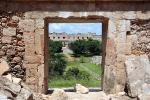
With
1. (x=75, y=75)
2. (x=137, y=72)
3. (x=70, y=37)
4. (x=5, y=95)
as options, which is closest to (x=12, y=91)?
(x=5, y=95)

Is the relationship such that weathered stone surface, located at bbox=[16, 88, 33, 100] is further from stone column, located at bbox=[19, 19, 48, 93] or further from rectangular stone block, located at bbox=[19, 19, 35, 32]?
rectangular stone block, located at bbox=[19, 19, 35, 32]

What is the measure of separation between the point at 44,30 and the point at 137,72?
80.1 inches

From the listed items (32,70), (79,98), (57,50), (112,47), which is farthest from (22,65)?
(57,50)

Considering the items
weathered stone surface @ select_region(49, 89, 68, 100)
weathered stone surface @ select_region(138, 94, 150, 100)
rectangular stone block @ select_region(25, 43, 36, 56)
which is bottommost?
weathered stone surface @ select_region(49, 89, 68, 100)

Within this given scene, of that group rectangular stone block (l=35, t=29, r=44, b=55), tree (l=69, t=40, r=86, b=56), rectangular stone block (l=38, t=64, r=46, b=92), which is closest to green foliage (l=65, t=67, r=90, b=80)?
rectangular stone block (l=38, t=64, r=46, b=92)

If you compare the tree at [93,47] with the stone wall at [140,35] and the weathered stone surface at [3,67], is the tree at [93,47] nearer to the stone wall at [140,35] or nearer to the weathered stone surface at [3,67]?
the stone wall at [140,35]

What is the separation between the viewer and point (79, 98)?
822cm

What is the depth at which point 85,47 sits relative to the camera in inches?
2025

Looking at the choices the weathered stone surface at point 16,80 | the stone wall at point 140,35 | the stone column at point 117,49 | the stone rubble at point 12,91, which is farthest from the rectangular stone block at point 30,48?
the stone wall at point 140,35

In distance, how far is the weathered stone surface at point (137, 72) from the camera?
297 inches

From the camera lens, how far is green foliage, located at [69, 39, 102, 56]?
49275 mm

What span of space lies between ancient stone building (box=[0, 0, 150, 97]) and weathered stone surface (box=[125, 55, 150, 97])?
21 centimetres

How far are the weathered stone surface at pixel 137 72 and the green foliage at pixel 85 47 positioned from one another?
39.7 m

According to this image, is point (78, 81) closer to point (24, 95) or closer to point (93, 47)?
point (24, 95)
